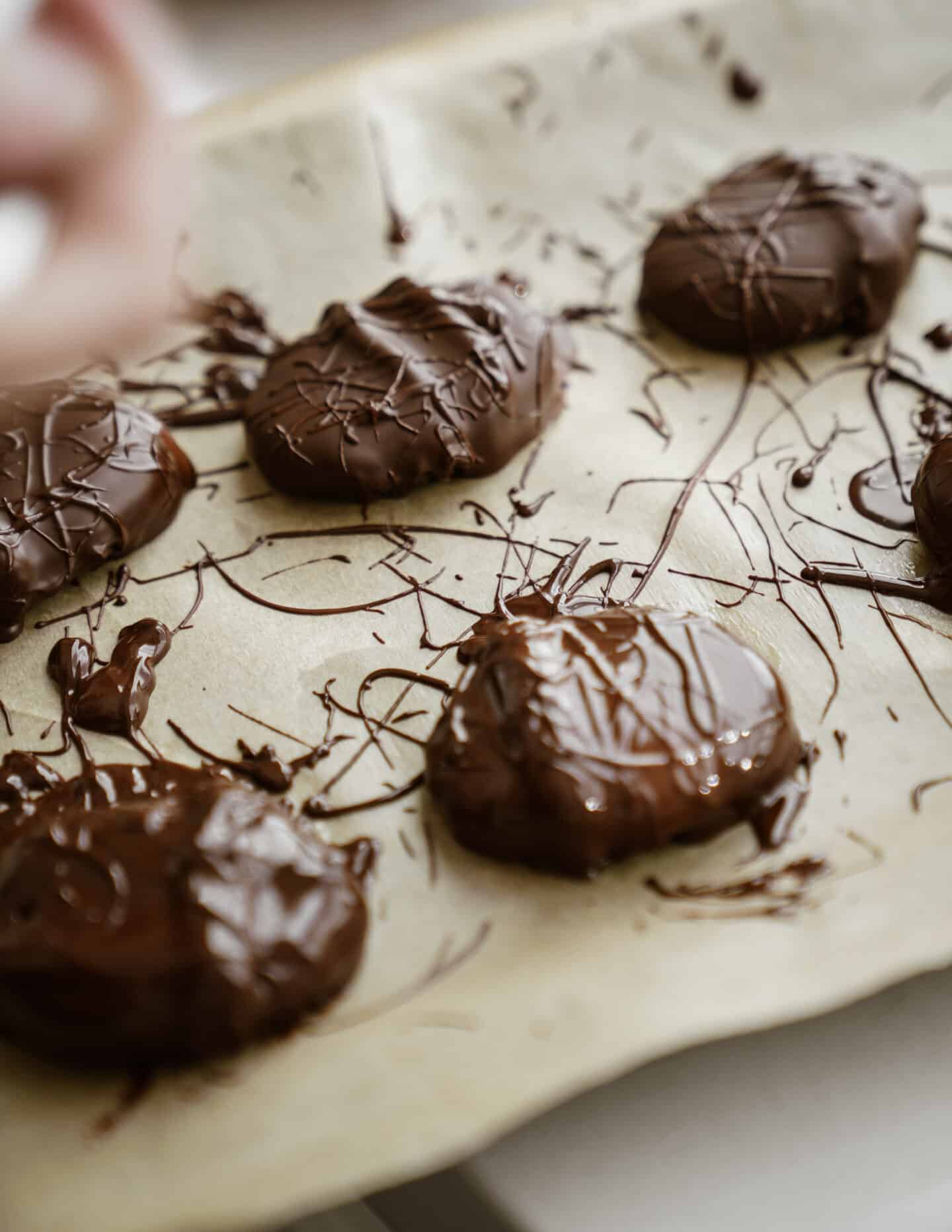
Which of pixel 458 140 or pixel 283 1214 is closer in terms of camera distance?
pixel 283 1214

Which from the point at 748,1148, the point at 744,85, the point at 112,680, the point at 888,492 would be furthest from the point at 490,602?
the point at 744,85

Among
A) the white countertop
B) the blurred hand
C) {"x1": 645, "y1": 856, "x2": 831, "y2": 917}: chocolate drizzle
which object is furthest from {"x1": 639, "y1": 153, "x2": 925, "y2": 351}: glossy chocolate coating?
the white countertop

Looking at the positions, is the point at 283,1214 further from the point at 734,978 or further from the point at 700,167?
the point at 700,167

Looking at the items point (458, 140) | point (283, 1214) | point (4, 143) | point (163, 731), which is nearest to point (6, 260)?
point (4, 143)

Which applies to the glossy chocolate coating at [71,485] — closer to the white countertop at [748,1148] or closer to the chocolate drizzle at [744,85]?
the white countertop at [748,1148]

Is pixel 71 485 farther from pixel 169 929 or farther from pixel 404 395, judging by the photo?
pixel 169 929

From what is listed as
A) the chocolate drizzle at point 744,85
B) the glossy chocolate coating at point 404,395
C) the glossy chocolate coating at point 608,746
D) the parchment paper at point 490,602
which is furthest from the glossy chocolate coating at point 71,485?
the chocolate drizzle at point 744,85
